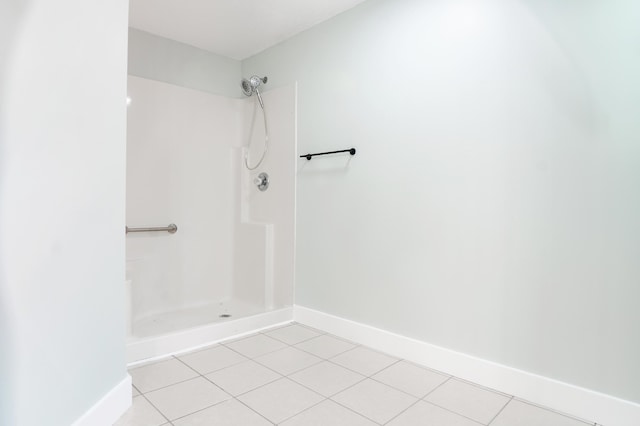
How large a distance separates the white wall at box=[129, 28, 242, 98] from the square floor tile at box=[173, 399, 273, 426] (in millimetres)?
2216

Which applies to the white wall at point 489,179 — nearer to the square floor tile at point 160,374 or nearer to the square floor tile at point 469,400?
the square floor tile at point 469,400

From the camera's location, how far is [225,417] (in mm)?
1364

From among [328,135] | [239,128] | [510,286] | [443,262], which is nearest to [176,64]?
[239,128]

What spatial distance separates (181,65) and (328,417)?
256 cm

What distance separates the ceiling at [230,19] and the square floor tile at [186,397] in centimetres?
209

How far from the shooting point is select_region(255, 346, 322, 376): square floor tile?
1.81m

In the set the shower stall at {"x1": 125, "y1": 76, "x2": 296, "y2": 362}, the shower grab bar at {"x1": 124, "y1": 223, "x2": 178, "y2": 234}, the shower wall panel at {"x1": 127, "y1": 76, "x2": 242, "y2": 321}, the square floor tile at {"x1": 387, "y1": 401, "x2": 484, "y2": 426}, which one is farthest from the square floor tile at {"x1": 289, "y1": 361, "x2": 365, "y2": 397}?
the shower grab bar at {"x1": 124, "y1": 223, "x2": 178, "y2": 234}

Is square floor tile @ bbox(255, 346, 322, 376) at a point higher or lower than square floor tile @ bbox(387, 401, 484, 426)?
higher

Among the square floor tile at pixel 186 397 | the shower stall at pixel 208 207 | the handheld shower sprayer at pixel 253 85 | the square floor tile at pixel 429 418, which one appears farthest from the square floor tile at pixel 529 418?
the handheld shower sprayer at pixel 253 85

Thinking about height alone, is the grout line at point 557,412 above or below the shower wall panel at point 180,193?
below

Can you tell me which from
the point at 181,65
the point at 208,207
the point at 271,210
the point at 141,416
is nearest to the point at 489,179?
the point at 271,210

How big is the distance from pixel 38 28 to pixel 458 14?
1.68 metres

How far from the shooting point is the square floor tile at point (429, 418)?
1.35 m

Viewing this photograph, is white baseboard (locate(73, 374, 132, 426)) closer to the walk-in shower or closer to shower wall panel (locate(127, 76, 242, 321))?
shower wall panel (locate(127, 76, 242, 321))
